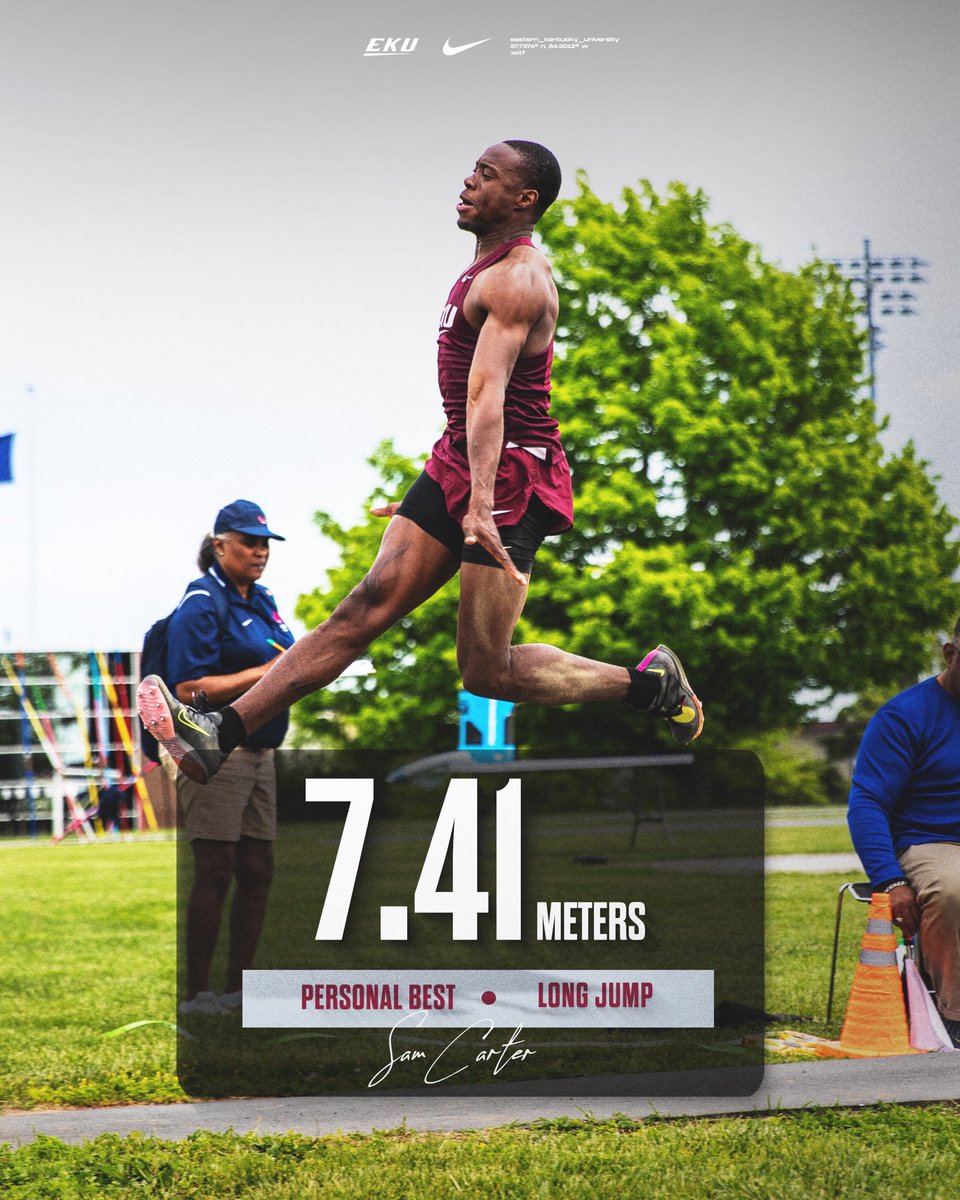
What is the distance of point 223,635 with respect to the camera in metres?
5.68

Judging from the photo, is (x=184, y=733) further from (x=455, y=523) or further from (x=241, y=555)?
(x=241, y=555)

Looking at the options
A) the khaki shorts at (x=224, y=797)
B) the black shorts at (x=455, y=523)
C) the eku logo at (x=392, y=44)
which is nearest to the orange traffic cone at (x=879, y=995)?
the black shorts at (x=455, y=523)

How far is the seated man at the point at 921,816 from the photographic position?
17.1ft

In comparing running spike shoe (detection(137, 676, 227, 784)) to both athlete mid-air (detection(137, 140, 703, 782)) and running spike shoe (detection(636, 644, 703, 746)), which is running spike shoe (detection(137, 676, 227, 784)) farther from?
running spike shoe (detection(636, 644, 703, 746))

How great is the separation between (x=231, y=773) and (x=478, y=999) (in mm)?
1436

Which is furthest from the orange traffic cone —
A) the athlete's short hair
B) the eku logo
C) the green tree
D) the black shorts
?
the green tree

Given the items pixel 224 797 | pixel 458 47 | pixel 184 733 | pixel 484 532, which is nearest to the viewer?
pixel 484 532

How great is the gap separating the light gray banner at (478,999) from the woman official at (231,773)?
2.52 ft

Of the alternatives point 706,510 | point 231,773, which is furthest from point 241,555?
point 706,510

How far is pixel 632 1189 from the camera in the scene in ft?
12.5

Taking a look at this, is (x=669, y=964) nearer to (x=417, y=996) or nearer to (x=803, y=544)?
(x=417, y=996)

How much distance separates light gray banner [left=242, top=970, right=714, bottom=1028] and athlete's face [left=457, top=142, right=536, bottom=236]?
103 inches

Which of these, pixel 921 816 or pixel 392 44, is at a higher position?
pixel 392 44

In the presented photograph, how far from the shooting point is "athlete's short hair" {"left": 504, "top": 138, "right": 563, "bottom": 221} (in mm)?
4094
